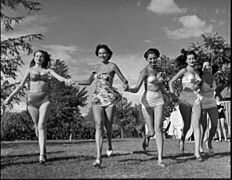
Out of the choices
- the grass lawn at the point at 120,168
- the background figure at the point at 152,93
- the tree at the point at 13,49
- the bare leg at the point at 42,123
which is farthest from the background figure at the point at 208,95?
the tree at the point at 13,49

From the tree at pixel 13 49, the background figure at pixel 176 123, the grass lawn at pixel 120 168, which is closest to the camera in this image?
the grass lawn at pixel 120 168

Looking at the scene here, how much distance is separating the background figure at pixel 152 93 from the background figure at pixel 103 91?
14.8 inches

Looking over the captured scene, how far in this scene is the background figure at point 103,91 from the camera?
6.24 metres

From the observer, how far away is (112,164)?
20.4ft

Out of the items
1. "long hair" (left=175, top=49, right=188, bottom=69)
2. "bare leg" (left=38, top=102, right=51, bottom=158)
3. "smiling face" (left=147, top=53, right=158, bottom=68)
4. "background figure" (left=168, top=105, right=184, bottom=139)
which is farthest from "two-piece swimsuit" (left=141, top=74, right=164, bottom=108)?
"background figure" (left=168, top=105, right=184, bottom=139)

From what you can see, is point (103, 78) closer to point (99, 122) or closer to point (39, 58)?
point (99, 122)

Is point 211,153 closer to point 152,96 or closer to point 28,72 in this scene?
point 152,96

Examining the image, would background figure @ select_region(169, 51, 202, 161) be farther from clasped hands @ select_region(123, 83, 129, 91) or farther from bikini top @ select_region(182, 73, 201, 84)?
clasped hands @ select_region(123, 83, 129, 91)

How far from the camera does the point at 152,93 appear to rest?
6500mm

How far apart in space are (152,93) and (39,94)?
206cm

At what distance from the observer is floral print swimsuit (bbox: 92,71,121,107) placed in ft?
20.8

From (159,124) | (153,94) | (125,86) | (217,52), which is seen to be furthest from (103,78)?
(217,52)

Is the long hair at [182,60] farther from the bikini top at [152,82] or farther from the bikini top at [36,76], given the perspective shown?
the bikini top at [36,76]

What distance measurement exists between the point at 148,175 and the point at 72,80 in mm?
2378
